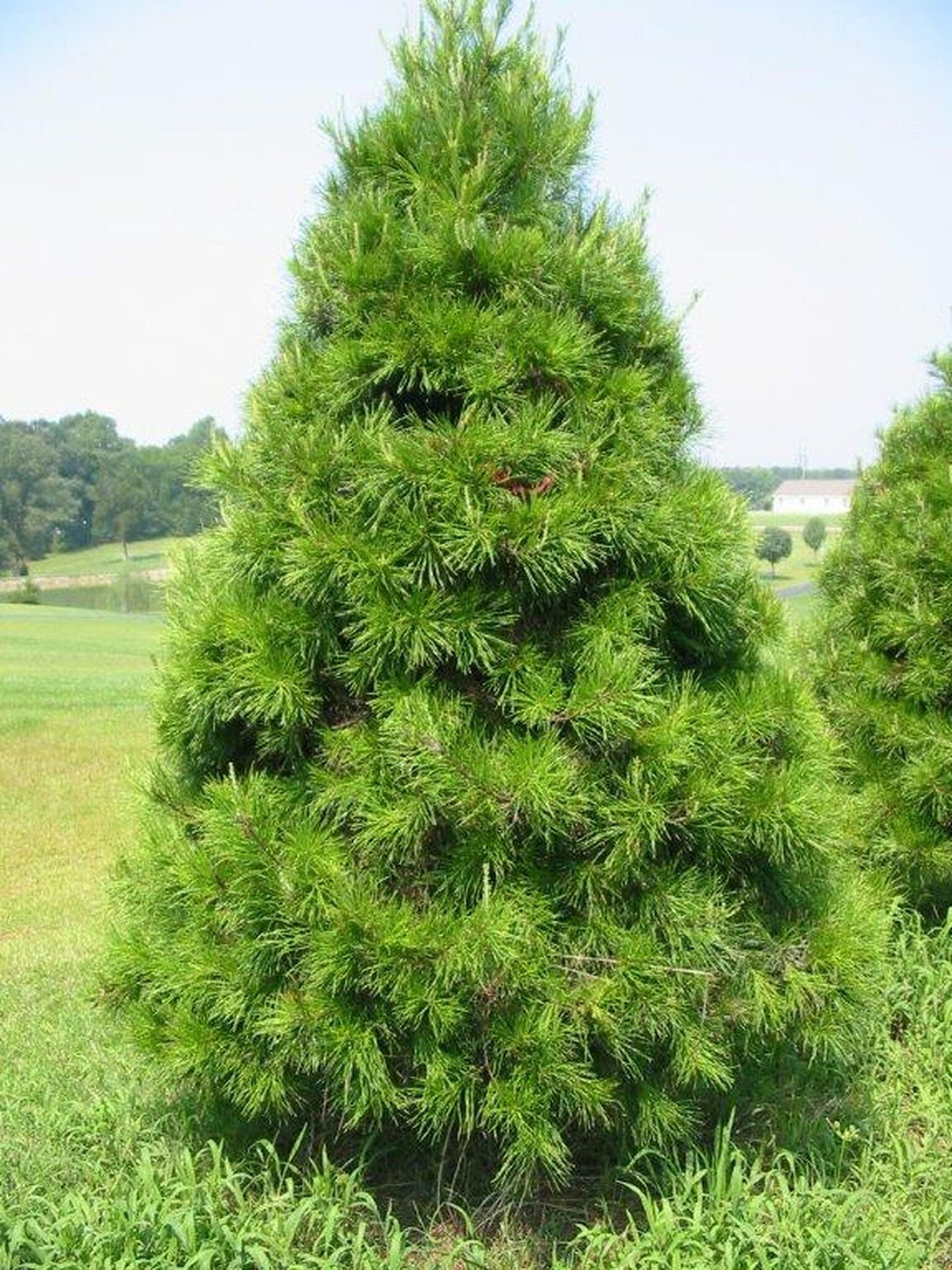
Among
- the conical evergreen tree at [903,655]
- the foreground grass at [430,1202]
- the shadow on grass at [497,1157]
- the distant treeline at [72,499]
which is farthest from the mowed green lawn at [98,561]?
the shadow on grass at [497,1157]

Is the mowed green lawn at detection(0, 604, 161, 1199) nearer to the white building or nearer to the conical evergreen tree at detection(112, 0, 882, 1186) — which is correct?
the conical evergreen tree at detection(112, 0, 882, 1186)

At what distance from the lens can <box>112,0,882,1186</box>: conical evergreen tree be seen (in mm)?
3318

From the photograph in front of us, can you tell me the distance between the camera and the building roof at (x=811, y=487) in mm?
101938

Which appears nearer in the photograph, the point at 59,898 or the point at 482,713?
the point at 482,713

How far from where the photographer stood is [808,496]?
4156 inches

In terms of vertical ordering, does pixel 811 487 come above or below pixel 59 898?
above

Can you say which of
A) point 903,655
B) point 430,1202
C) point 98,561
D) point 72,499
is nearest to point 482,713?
point 430,1202

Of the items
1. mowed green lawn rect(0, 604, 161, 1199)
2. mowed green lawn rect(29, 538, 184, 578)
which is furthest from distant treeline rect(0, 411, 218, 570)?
mowed green lawn rect(0, 604, 161, 1199)

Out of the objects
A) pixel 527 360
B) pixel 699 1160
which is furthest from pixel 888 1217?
pixel 527 360

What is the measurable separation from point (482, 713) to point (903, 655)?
10.4 feet

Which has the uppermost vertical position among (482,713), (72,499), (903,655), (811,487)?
(811,487)

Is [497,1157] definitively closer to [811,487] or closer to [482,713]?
[482,713]

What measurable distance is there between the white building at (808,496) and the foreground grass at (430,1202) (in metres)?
96.7

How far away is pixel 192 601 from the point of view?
383 centimetres
